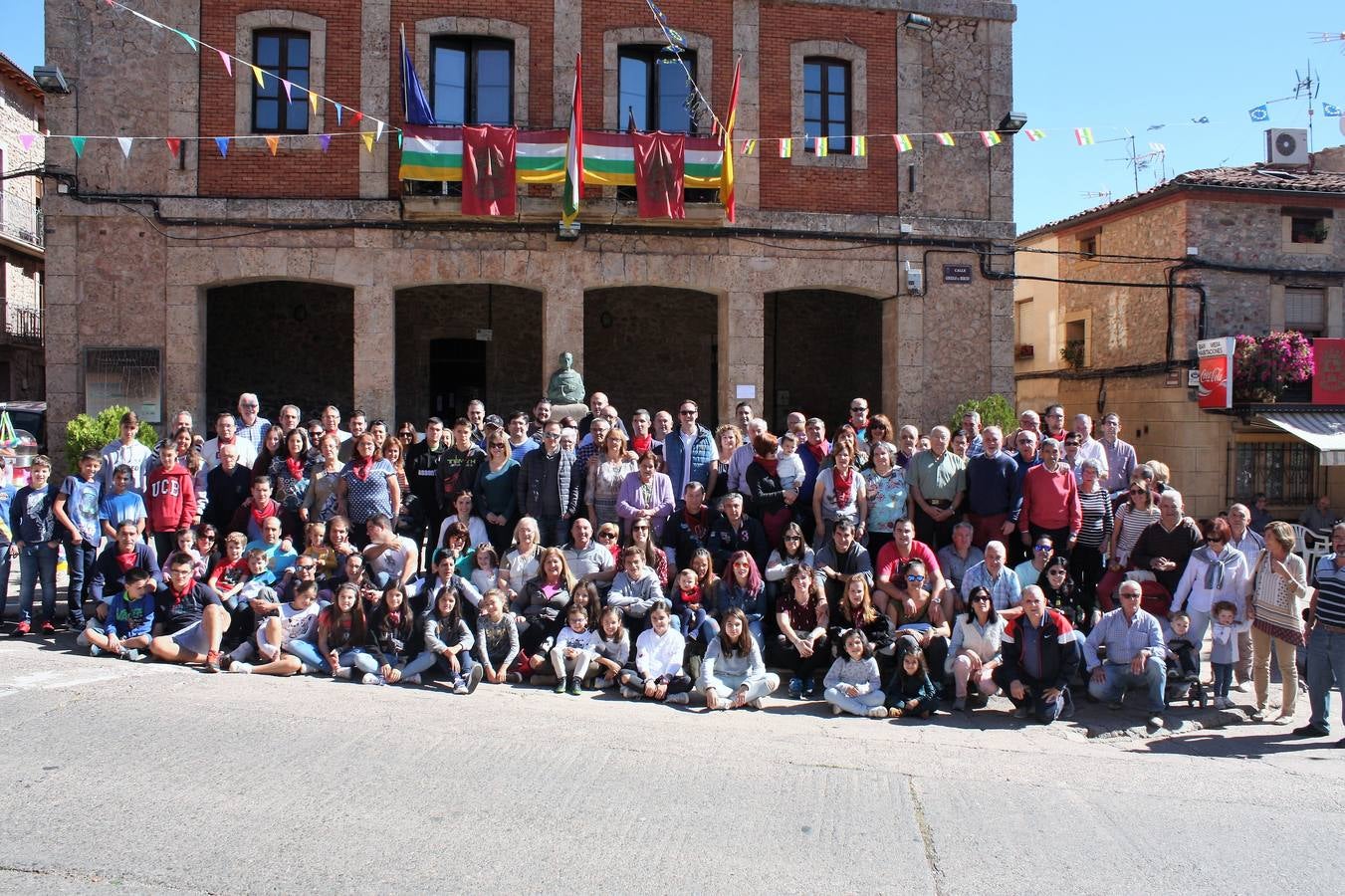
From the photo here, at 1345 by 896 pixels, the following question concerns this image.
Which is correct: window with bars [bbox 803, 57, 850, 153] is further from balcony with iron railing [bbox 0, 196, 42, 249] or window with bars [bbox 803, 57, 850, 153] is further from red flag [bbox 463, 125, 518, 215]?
balcony with iron railing [bbox 0, 196, 42, 249]

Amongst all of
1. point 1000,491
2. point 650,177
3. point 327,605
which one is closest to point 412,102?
point 650,177

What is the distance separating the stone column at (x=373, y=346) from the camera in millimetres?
14578

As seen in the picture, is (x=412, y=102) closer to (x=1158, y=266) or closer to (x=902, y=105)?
(x=902, y=105)

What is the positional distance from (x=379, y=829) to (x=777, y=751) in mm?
2692

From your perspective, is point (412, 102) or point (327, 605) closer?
point (327, 605)

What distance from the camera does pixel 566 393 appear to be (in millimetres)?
13273

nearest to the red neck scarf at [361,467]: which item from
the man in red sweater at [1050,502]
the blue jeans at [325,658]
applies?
the blue jeans at [325,658]

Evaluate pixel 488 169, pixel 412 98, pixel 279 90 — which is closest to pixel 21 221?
pixel 279 90

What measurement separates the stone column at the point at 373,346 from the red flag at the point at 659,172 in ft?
12.0

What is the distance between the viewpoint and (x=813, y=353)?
1969 centimetres

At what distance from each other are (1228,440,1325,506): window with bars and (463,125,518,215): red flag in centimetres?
1354

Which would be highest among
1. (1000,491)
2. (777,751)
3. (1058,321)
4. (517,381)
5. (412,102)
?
(412,102)

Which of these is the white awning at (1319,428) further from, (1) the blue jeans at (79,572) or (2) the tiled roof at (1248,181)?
(1) the blue jeans at (79,572)

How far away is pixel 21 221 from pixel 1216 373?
27.0m
